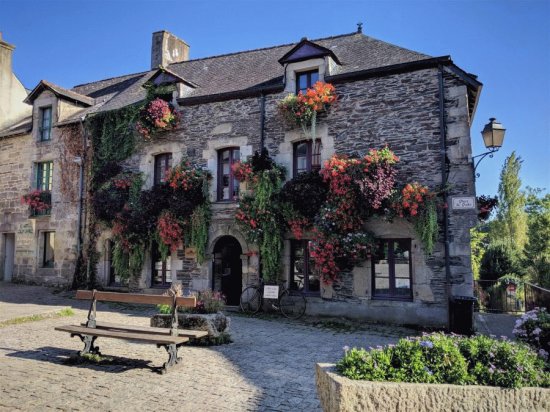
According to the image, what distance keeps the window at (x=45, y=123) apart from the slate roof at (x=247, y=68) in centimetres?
129

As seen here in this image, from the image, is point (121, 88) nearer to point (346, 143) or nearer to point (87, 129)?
point (87, 129)

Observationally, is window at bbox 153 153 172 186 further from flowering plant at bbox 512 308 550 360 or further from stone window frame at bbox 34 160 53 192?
flowering plant at bbox 512 308 550 360

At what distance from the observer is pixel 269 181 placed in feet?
35.0

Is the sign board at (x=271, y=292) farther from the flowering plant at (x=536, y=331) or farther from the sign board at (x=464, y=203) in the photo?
the flowering plant at (x=536, y=331)

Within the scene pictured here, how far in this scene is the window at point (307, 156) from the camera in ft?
35.7

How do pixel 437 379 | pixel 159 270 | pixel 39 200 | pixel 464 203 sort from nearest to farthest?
pixel 437 379 → pixel 464 203 → pixel 159 270 → pixel 39 200

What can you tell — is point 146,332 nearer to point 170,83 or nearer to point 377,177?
point 377,177

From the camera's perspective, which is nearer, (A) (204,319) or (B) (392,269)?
(A) (204,319)

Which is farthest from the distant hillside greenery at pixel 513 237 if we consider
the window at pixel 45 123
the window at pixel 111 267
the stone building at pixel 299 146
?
the window at pixel 45 123

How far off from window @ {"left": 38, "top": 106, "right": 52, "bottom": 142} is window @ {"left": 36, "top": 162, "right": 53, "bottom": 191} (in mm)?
996

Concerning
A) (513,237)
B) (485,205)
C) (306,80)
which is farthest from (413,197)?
(513,237)

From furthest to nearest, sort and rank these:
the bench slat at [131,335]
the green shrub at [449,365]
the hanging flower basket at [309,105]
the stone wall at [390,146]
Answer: the hanging flower basket at [309,105]
the stone wall at [390,146]
the bench slat at [131,335]
the green shrub at [449,365]

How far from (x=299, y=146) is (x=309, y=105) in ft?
4.04

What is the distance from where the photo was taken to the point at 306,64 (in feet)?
36.4
